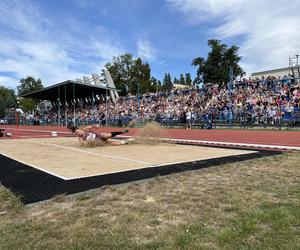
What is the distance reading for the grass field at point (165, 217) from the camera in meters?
3.19

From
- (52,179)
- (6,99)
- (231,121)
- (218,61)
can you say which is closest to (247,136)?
(231,121)

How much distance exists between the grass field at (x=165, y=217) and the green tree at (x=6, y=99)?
10803cm

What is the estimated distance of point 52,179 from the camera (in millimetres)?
5953

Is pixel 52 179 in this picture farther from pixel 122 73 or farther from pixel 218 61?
pixel 122 73

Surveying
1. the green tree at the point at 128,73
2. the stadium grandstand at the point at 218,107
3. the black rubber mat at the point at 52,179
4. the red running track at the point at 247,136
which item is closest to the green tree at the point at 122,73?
the green tree at the point at 128,73

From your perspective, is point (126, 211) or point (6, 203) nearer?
point (126, 211)

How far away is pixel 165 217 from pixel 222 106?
23869 mm

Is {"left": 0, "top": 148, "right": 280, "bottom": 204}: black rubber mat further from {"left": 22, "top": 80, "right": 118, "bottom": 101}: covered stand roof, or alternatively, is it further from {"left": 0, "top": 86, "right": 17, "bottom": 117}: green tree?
{"left": 0, "top": 86, "right": 17, "bottom": 117}: green tree

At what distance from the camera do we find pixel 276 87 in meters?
25.0

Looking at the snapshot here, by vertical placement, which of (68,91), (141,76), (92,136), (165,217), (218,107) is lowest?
(165,217)

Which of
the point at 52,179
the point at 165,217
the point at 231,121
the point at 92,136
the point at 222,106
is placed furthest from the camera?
the point at 222,106

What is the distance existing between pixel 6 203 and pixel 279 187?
13.0 ft

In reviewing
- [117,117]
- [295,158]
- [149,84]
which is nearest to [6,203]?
[295,158]

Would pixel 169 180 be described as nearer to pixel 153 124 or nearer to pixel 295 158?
pixel 295 158
